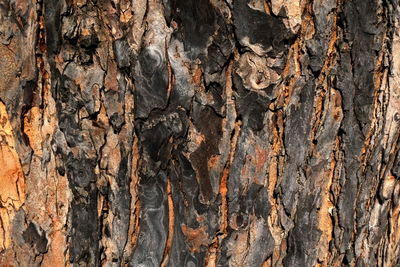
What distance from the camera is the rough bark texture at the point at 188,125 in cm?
117

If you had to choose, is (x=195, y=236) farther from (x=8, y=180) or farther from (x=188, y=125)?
(x=8, y=180)

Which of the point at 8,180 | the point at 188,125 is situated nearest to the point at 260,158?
the point at 188,125

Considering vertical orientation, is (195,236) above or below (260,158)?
below

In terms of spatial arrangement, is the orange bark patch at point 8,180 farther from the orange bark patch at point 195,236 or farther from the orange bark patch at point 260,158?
the orange bark patch at point 260,158

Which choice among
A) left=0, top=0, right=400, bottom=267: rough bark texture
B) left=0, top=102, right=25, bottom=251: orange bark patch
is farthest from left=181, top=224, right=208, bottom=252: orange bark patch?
left=0, top=102, right=25, bottom=251: orange bark patch

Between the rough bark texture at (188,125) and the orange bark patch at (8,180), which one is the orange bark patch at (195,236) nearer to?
the rough bark texture at (188,125)

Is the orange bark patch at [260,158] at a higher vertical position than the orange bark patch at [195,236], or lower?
higher

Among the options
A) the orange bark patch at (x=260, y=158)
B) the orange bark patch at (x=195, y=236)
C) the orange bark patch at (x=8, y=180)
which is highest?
the orange bark patch at (x=260, y=158)

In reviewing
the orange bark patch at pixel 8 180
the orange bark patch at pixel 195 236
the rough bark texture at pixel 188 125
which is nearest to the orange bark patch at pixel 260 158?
the rough bark texture at pixel 188 125

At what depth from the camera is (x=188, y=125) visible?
3.97ft

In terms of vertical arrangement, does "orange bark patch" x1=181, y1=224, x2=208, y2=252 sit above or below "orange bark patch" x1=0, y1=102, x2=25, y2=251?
below

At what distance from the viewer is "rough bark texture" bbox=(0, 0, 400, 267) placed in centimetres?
117

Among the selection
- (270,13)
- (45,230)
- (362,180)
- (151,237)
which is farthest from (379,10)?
(45,230)

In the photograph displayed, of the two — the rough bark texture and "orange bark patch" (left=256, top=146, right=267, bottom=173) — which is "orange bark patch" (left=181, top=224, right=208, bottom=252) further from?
"orange bark patch" (left=256, top=146, right=267, bottom=173)
